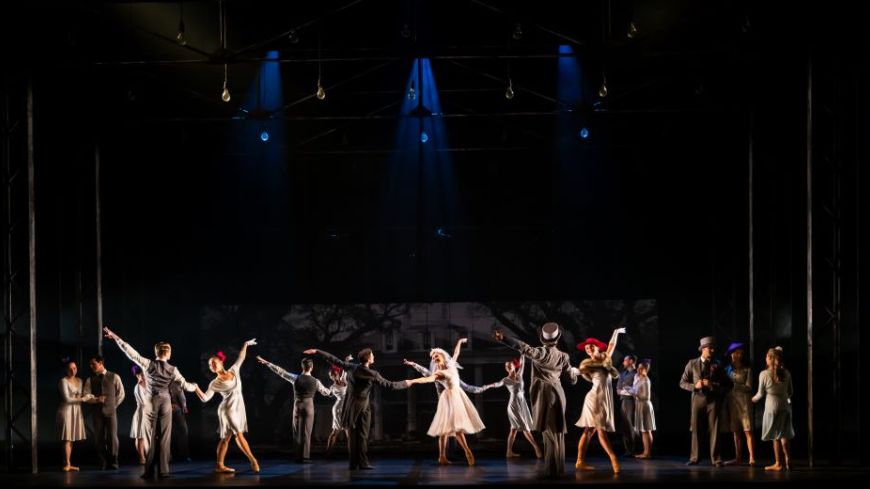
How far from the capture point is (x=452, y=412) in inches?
572

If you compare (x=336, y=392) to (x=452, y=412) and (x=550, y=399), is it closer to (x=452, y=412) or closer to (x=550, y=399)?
(x=452, y=412)

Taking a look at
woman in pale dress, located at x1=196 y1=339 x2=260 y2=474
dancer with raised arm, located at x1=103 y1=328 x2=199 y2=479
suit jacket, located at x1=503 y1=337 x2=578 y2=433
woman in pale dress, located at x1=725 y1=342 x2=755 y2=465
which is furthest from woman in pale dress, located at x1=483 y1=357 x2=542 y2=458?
dancer with raised arm, located at x1=103 y1=328 x2=199 y2=479

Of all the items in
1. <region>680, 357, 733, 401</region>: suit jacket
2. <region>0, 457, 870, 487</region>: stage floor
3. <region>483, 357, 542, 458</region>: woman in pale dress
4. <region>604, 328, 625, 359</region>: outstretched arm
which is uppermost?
<region>604, 328, 625, 359</region>: outstretched arm

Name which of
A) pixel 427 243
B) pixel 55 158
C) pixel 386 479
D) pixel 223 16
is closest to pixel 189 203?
pixel 55 158

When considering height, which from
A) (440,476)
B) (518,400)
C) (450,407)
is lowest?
Result: (440,476)

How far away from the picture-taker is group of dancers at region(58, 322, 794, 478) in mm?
12297

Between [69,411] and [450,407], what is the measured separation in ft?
16.1

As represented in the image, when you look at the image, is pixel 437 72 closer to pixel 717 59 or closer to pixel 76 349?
pixel 717 59

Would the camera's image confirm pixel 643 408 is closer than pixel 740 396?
No

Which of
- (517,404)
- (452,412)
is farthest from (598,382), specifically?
(517,404)

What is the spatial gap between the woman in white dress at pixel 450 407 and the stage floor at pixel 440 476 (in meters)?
0.47

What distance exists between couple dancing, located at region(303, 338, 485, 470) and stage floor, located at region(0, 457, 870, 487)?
308 millimetres

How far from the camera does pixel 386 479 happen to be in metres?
12.7

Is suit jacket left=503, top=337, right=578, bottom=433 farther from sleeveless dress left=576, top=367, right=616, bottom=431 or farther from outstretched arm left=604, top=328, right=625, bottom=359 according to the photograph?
sleeveless dress left=576, top=367, right=616, bottom=431
